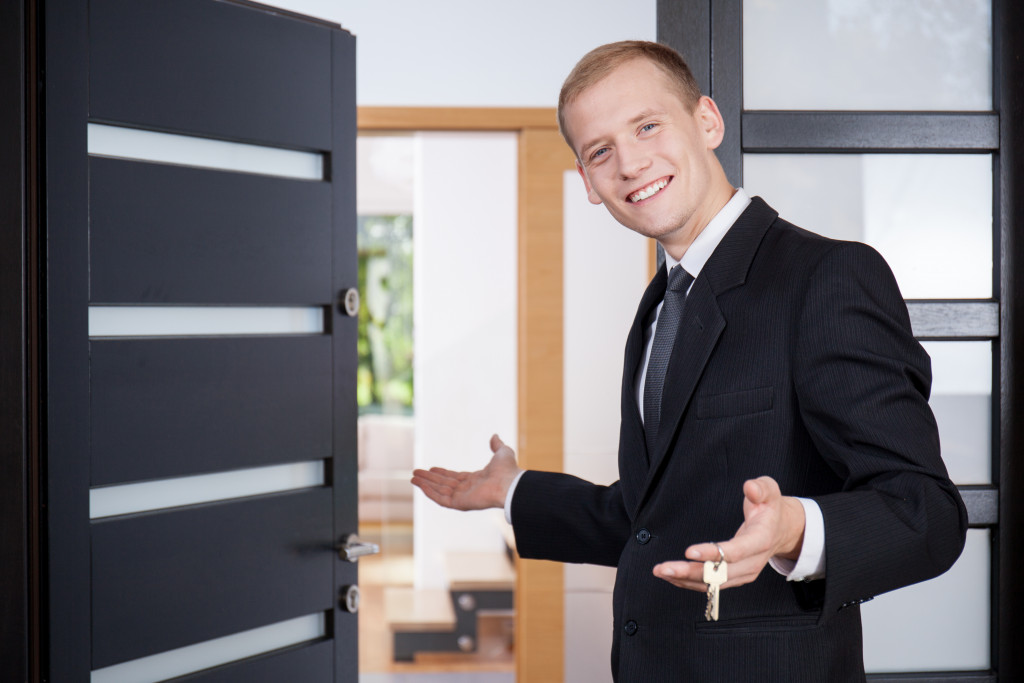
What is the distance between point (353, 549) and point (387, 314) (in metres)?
6.12

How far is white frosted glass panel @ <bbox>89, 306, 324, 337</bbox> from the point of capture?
1572mm

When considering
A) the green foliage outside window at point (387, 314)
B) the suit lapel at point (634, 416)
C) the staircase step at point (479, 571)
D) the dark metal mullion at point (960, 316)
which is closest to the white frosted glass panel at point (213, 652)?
the suit lapel at point (634, 416)

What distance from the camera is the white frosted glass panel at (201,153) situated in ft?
5.12

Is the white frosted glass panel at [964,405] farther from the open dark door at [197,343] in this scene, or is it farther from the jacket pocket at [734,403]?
the open dark door at [197,343]

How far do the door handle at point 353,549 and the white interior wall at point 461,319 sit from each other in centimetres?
315

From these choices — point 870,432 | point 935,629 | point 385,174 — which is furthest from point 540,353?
point 385,174

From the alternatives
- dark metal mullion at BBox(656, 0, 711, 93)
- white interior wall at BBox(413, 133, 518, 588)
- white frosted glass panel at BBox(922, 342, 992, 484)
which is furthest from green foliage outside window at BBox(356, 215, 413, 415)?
white frosted glass panel at BBox(922, 342, 992, 484)

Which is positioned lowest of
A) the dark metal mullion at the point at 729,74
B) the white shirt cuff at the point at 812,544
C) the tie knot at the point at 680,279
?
the white shirt cuff at the point at 812,544

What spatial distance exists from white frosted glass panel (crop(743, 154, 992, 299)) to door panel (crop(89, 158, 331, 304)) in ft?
3.10

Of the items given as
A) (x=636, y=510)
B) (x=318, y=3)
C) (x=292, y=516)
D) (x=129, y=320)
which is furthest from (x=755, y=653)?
(x=318, y=3)

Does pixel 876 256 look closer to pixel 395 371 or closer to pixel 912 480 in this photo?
pixel 912 480

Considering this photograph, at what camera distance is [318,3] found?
314cm

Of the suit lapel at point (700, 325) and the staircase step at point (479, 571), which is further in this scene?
the staircase step at point (479, 571)

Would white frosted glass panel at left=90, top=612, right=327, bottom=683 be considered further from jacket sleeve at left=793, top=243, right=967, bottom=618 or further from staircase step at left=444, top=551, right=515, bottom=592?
staircase step at left=444, top=551, right=515, bottom=592
